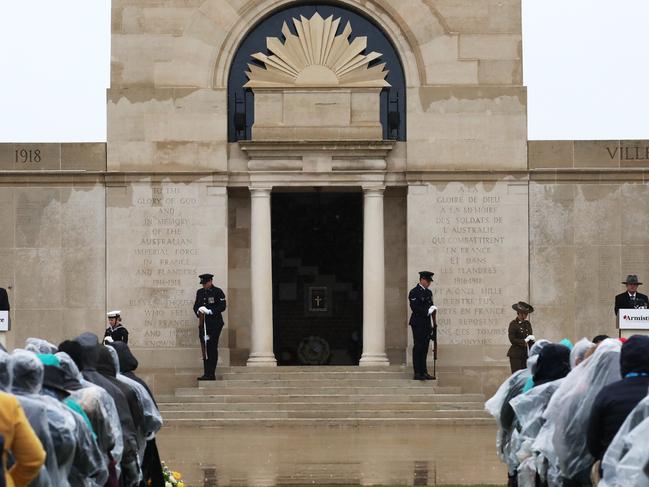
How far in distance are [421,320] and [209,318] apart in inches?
160

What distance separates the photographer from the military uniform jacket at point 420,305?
98.8ft

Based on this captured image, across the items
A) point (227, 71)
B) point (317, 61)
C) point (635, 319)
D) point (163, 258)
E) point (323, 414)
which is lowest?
point (323, 414)

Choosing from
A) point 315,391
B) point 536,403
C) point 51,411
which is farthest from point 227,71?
point 51,411

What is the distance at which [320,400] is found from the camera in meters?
28.7

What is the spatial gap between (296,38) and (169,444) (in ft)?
37.0

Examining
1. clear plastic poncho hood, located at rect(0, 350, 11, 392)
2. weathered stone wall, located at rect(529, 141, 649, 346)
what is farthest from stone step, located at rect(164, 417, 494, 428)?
Result: clear plastic poncho hood, located at rect(0, 350, 11, 392)

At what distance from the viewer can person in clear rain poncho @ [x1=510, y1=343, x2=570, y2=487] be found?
1408 centimetres

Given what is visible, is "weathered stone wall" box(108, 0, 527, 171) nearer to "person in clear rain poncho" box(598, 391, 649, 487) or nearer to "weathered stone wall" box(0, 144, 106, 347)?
"weathered stone wall" box(0, 144, 106, 347)

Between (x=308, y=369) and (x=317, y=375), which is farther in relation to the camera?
(x=308, y=369)

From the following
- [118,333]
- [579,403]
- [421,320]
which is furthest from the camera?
[421,320]

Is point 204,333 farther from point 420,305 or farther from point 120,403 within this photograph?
point 120,403

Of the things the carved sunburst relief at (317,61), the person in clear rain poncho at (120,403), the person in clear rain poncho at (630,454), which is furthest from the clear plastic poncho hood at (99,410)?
the carved sunburst relief at (317,61)

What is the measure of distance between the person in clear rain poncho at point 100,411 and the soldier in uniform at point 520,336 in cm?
1627

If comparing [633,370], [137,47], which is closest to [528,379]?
[633,370]
